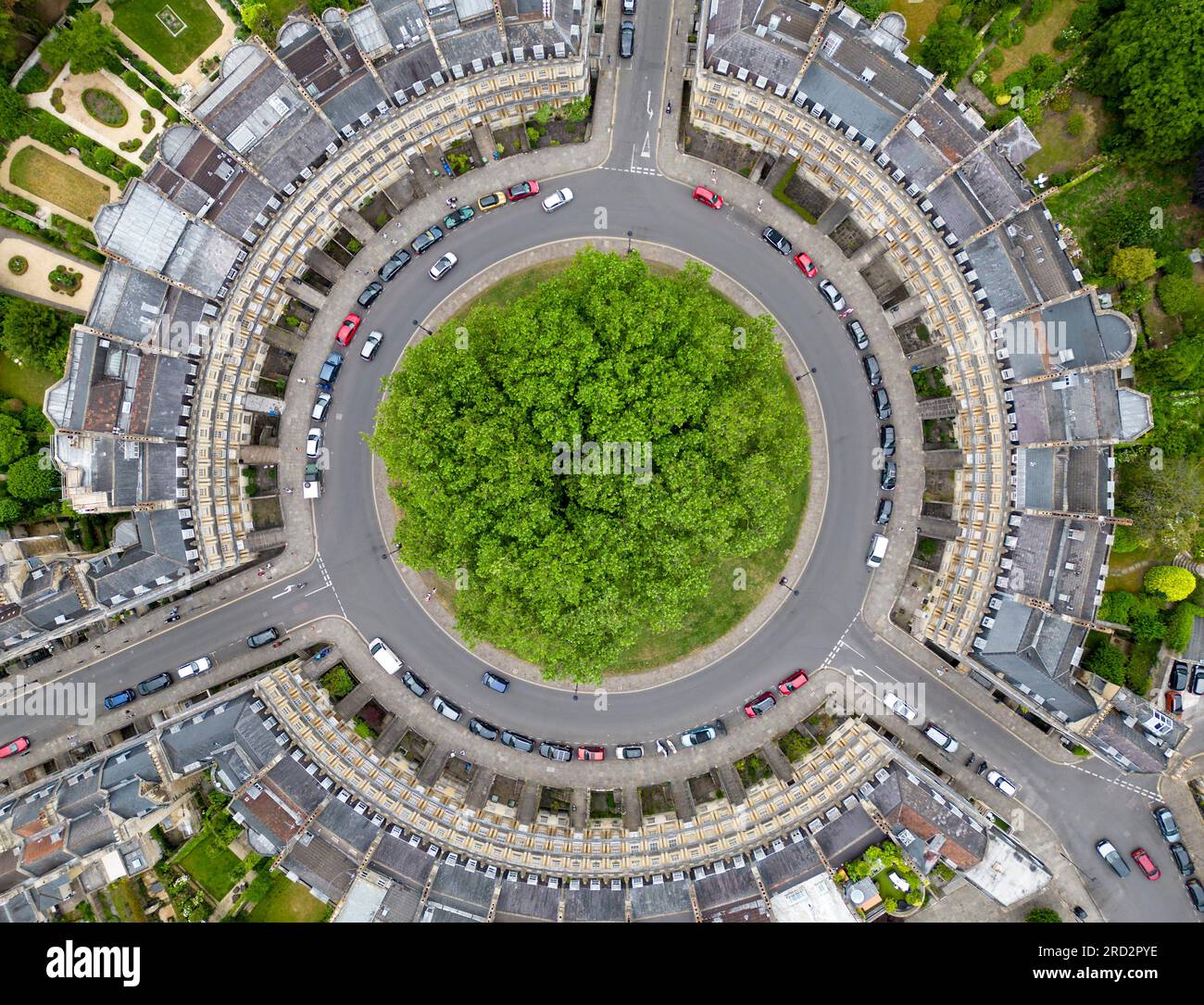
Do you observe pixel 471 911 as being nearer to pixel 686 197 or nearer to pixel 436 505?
pixel 436 505

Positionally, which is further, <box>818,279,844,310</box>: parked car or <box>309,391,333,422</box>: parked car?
<box>309,391,333,422</box>: parked car

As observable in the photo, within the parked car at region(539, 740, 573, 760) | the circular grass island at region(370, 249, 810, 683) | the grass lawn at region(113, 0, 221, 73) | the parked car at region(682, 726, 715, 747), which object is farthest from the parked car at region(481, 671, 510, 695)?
the grass lawn at region(113, 0, 221, 73)

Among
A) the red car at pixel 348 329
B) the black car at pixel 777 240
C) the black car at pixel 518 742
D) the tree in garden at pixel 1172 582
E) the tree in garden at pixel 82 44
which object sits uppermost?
the tree in garden at pixel 82 44

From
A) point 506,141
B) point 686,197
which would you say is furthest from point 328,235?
point 686,197

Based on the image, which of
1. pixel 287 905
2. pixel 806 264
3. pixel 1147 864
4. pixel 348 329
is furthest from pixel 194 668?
pixel 1147 864

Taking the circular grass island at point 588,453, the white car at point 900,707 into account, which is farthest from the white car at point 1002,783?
the circular grass island at point 588,453

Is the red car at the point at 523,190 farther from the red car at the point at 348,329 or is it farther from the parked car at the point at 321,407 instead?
the parked car at the point at 321,407

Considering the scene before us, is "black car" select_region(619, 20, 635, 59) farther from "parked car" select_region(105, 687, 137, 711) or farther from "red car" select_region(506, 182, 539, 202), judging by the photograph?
"parked car" select_region(105, 687, 137, 711)
